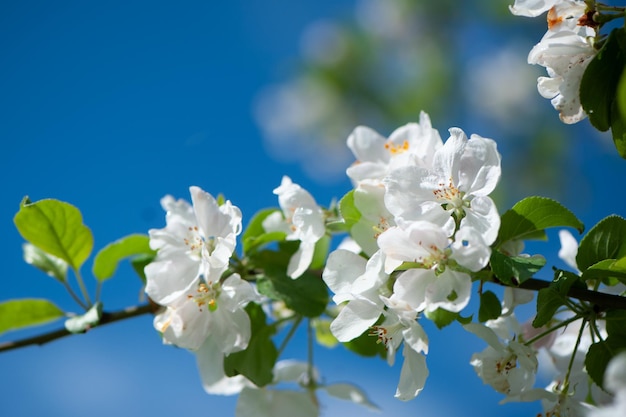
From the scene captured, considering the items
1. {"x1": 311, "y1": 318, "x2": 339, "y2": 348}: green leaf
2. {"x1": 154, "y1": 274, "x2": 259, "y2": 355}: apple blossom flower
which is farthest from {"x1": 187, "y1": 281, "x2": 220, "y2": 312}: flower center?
{"x1": 311, "y1": 318, "x2": 339, "y2": 348}: green leaf

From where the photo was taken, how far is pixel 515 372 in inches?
45.3

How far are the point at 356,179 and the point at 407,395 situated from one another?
386 millimetres

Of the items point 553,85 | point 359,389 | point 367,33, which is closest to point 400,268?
point 553,85

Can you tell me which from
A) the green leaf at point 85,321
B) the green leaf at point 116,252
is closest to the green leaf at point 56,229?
the green leaf at point 116,252

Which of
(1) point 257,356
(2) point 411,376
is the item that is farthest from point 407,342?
(1) point 257,356

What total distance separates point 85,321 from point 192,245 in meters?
0.26

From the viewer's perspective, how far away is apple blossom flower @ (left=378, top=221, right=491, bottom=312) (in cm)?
95

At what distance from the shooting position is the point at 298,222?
126cm

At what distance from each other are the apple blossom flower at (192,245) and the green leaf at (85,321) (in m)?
0.18

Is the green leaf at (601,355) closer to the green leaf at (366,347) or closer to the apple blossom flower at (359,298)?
the apple blossom flower at (359,298)

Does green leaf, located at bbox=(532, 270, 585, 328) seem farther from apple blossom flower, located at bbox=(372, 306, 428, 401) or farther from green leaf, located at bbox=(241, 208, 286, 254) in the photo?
green leaf, located at bbox=(241, 208, 286, 254)

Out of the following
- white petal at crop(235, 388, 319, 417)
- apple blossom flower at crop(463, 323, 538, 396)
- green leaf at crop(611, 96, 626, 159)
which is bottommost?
white petal at crop(235, 388, 319, 417)

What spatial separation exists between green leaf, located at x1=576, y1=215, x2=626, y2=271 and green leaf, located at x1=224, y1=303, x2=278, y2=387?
598mm

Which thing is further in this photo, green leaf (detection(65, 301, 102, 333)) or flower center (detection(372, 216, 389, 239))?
green leaf (detection(65, 301, 102, 333))
